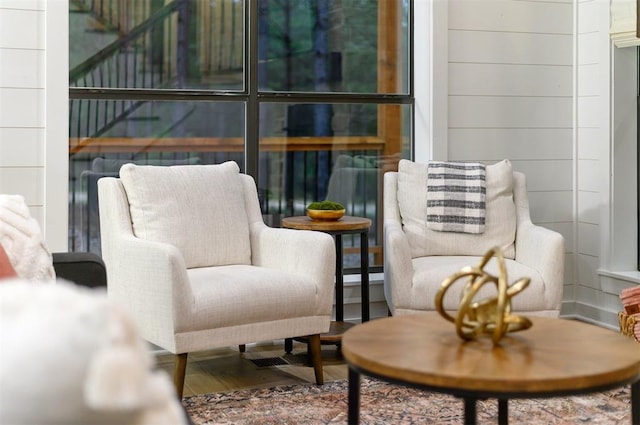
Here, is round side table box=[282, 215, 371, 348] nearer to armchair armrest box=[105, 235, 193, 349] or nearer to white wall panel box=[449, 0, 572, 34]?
armchair armrest box=[105, 235, 193, 349]

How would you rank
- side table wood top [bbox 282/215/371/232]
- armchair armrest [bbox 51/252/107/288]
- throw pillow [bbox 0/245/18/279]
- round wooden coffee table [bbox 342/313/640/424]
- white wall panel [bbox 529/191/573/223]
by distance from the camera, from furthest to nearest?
white wall panel [bbox 529/191/573/223], side table wood top [bbox 282/215/371/232], armchair armrest [bbox 51/252/107/288], throw pillow [bbox 0/245/18/279], round wooden coffee table [bbox 342/313/640/424]

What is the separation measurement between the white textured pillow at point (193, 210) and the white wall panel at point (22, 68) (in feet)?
2.11

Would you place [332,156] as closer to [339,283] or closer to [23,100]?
[339,283]

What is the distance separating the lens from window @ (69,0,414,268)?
435 cm

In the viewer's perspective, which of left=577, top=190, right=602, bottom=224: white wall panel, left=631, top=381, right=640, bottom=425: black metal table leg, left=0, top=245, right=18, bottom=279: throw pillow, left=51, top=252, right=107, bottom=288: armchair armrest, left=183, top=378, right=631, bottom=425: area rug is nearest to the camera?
left=0, top=245, right=18, bottom=279: throw pillow

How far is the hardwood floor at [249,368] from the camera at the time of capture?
151 inches

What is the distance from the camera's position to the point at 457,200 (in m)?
4.36

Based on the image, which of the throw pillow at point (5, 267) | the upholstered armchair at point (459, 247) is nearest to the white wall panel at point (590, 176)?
the upholstered armchair at point (459, 247)

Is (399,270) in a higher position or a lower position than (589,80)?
lower

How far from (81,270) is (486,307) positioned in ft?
4.11

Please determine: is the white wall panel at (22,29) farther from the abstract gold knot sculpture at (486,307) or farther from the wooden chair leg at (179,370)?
the abstract gold knot sculpture at (486,307)

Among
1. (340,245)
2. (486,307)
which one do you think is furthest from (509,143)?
(486,307)

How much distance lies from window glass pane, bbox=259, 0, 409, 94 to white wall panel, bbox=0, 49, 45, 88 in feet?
3.74

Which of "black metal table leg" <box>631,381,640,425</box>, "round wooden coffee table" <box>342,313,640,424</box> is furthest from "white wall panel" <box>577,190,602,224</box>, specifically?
"black metal table leg" <box>631,381,640,425</box>
